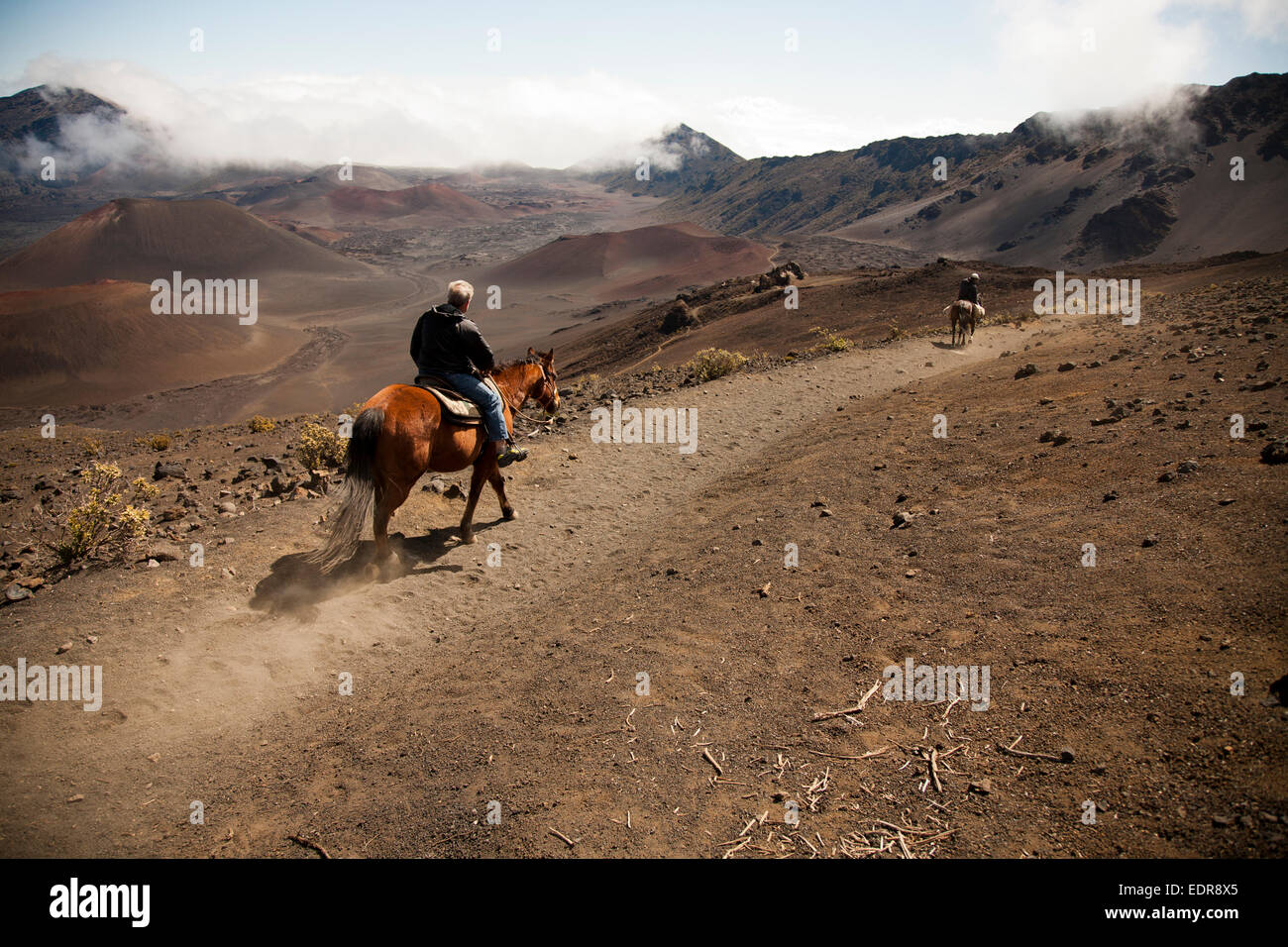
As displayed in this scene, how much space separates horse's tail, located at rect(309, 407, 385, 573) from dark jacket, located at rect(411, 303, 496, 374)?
98 cm

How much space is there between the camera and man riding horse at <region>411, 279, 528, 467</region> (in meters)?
6.20

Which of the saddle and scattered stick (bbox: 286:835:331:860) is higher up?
the saddle

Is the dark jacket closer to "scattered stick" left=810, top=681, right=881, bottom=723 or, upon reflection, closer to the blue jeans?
the blue jeans

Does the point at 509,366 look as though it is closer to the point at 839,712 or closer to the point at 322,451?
the point at 322,451

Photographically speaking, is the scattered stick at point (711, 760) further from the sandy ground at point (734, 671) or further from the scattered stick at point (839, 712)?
the scattered stick at point (839, 712)

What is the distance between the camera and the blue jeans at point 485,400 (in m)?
6.30

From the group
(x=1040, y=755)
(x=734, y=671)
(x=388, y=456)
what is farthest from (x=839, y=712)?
(x=388, y=456)

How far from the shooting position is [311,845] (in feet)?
10.3

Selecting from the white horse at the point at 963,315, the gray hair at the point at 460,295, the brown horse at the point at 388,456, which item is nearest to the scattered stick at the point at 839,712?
the brown horse at the point at 388,456

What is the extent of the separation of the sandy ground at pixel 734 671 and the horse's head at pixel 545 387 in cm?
128

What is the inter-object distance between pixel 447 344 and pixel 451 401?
0.60 meters

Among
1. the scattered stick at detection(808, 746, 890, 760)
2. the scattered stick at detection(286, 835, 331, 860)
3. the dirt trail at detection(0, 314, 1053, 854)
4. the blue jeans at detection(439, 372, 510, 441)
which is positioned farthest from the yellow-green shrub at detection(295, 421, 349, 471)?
the scattered stick at detection(808, 746, 890, 760)

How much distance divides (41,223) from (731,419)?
474 feet
